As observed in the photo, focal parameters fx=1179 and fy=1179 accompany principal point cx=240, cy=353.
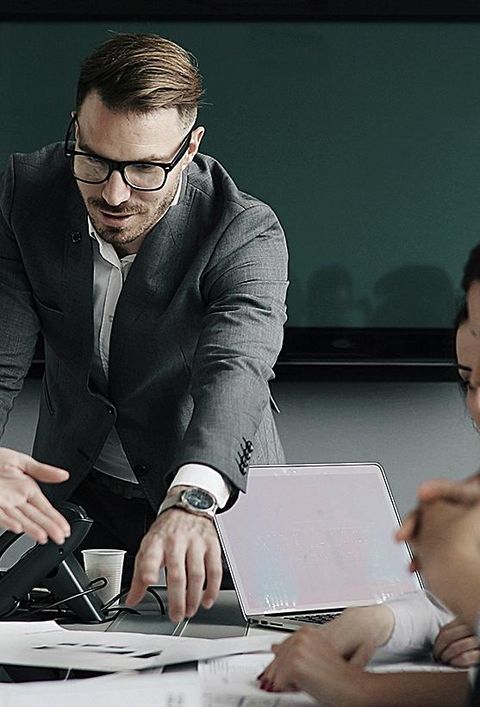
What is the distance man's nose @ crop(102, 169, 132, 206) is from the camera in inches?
72.8

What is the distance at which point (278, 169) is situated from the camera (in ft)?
10.1

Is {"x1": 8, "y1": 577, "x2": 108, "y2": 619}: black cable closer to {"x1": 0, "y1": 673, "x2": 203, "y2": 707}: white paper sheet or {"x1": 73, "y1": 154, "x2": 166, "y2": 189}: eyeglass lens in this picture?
{"x1": 0, "y1": 673, "x2": 203, "y2": 707}: white paper sheet

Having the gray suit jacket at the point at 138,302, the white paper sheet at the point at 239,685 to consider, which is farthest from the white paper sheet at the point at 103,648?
the gray suit jacket at the point at 138,302

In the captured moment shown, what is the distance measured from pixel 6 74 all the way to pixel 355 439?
133cm

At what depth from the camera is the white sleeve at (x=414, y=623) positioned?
1.35 meters

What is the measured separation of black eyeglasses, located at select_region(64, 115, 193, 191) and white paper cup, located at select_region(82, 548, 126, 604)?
22.9 inches

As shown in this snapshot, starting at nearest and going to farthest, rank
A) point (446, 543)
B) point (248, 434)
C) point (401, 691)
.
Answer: point (446, 543) < point (401, 691) < point (248, 434)

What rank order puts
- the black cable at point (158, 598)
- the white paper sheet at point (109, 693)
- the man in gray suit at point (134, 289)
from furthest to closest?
the man in gray suit at point (134, 289) → the black cable at point (158, 598) → the white paper sheet at point (109, 693)

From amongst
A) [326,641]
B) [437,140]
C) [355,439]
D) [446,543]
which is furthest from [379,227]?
[446,543]

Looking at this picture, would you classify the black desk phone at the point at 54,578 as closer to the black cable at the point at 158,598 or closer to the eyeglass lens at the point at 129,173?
the black cable at the point at 158,598

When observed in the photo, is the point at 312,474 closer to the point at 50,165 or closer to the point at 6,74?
the point at 50,165

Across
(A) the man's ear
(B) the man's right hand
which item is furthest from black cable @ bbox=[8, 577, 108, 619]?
(A) the man's ear

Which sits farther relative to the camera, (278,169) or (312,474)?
(278,169)

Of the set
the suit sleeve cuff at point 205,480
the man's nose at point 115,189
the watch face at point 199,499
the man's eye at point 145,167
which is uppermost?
the man's eye at point 145,167
